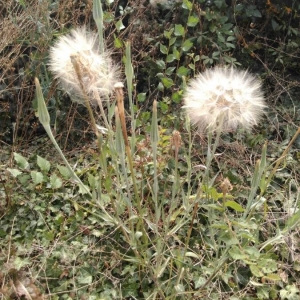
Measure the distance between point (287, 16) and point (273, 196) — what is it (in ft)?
4.44

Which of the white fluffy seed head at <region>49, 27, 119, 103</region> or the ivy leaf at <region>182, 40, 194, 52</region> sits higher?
the white fluffy seed head at <region>49, 27, 119, 103</region>

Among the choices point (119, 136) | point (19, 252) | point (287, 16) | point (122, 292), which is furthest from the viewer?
point (287, 16)

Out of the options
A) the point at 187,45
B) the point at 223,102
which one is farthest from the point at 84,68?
the point at 187,45

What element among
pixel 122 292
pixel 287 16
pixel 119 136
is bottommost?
pixel 122 292

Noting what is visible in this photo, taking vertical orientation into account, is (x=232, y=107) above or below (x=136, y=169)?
above

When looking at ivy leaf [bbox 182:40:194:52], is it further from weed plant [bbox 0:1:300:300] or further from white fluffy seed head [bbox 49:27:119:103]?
white fluffy seed head [bbox 49:27:119:103]

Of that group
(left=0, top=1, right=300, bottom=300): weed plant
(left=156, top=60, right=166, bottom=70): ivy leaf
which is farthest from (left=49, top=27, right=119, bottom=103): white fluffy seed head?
(left=156, top=60, right=166, bottom=70): ivy leaf

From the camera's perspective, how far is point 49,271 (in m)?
1.58

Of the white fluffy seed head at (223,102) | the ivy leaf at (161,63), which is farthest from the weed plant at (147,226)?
the ivy leaf at (161,63)

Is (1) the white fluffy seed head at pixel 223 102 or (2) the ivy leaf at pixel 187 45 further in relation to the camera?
(2) the ivy leaf at pixel 187 45

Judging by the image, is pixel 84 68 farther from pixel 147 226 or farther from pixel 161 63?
pixel 161 63

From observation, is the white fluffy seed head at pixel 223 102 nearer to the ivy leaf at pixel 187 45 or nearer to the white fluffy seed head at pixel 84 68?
the white fluffy seed head at pixel 84 68

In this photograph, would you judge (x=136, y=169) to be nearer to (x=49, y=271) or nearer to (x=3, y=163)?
(x=49, y=271)

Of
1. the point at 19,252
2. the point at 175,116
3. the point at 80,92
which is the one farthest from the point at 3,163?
the point at 80,92
